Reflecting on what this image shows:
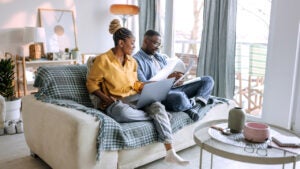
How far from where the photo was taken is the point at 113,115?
6.83 feet

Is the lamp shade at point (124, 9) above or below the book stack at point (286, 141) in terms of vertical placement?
above

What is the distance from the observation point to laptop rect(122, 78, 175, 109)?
214cm

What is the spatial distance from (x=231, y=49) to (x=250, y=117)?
0.88 metres

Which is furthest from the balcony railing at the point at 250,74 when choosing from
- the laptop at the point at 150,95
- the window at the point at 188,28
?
the laptop at the point at 150,95

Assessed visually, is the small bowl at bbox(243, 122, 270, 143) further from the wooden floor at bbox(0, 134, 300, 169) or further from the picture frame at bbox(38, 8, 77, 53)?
the picture frame at bbox(38, 8, 77, 53)

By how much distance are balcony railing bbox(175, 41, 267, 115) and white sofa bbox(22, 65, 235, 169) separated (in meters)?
1.68

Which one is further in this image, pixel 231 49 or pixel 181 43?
pixel 181 43

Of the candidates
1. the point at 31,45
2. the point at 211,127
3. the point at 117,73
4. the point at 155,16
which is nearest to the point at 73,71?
the point at 117,73

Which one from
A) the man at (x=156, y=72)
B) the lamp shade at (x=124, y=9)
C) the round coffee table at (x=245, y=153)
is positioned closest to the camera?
the round coffee table at (x=245, y=153)

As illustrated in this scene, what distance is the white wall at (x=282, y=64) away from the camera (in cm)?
302

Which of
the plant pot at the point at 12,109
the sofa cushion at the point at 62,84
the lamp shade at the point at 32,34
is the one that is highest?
the lamp shade at the point at 32,34

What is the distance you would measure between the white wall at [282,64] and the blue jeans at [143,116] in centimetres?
165

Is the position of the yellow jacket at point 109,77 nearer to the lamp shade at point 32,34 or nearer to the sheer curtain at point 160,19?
the lamp shade at point 32,34

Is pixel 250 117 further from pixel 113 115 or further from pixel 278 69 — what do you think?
pixel 113 115
